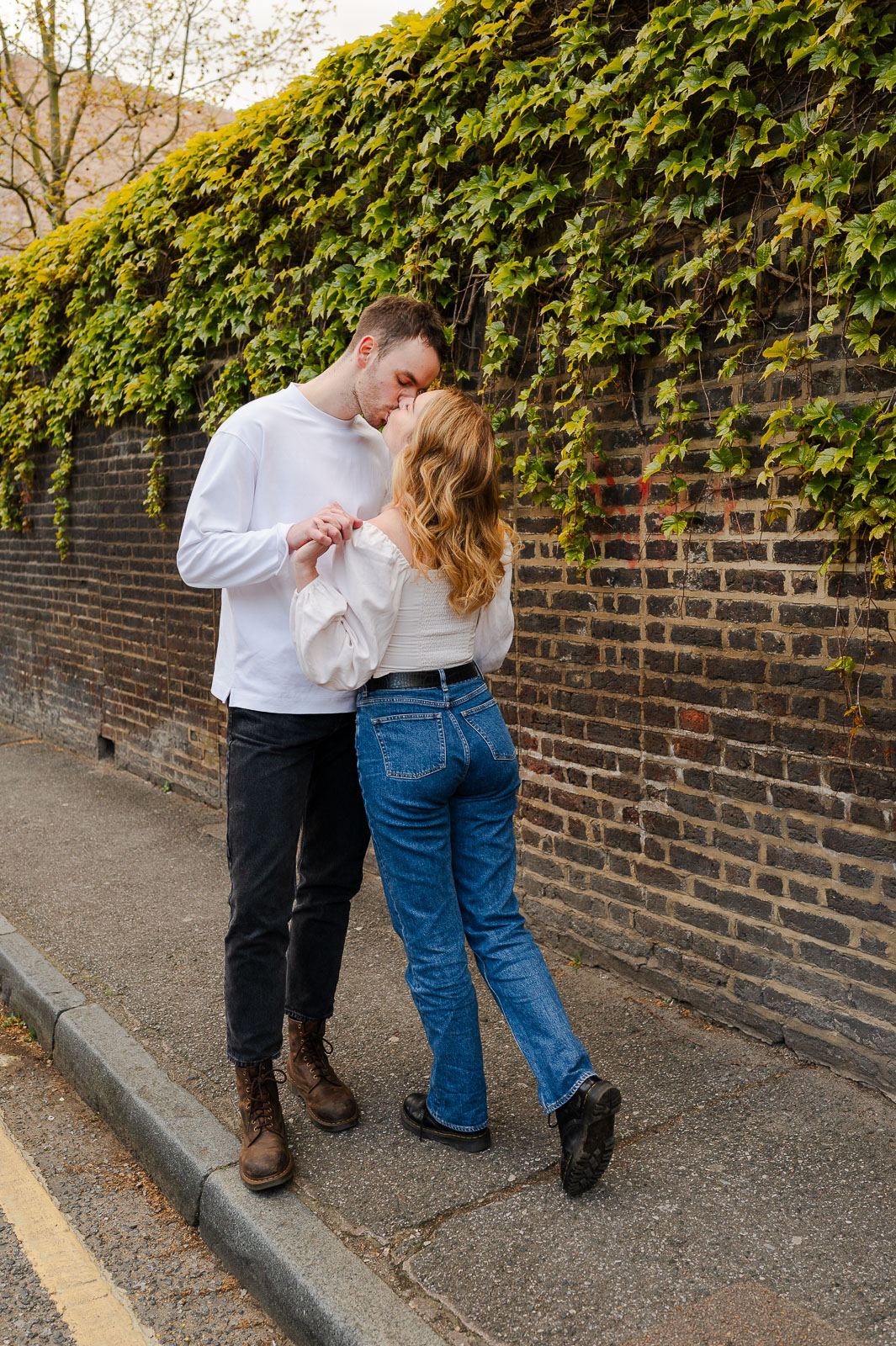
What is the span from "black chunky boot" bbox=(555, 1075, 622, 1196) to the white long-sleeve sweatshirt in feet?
3.67

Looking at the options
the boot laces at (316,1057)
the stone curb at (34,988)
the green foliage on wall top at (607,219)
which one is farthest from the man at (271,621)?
the stone curb at (34,988)

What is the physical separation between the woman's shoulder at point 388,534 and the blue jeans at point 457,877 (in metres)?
0.36

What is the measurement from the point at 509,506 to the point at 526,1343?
2.95 meters

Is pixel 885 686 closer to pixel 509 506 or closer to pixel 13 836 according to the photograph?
pixel 509 506

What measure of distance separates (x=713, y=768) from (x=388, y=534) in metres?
1.50

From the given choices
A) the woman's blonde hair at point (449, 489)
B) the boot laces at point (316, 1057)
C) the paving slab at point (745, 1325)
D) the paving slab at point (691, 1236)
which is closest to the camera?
the paving slab at point (745, 1325)

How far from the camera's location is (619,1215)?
257 centimetres

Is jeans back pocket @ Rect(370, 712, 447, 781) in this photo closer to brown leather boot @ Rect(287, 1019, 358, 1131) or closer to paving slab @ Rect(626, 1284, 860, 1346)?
brown leather boot @ Rect(287, 1019, 358, 1131)

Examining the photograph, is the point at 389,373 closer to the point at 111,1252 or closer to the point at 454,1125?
the point at 454,1125

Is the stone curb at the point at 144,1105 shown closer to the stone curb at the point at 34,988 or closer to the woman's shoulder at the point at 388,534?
the stone curb at the point at 34,988

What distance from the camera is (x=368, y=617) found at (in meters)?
2.58

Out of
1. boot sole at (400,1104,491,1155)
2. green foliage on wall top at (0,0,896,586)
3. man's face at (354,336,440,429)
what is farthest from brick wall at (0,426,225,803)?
boot sole at (400,1104,491,1155)

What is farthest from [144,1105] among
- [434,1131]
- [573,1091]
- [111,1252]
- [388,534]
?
[388,534]

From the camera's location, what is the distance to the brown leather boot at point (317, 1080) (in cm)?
303
